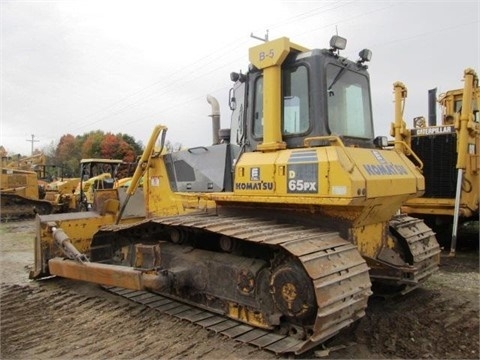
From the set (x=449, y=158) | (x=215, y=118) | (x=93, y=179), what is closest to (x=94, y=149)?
(x=93, y=179)

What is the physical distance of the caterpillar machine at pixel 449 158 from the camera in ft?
27.8

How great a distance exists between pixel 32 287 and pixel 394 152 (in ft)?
17.4

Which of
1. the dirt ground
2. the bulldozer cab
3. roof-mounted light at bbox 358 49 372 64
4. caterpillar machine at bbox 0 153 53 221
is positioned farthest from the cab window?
caterpillar machine at bbox 0 153 53 221

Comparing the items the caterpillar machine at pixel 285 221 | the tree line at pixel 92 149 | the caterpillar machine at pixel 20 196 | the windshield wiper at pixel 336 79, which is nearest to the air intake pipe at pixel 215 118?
the caterpillar machine at pixel 285 221

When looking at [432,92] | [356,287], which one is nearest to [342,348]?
[356,287]

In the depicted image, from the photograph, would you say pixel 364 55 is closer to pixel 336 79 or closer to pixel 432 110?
pixel 336 79

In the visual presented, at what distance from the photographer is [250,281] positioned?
4.41 m

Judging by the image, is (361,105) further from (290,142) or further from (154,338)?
(154,338)

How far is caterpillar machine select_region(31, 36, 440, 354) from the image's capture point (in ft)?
12.8

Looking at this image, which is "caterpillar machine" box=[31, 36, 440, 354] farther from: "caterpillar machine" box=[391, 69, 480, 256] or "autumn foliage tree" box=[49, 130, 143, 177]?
"autumn foliage tree" box=[49, 130, 143, 177]

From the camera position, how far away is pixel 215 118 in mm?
5934

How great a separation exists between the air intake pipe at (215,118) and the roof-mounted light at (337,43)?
180 cm

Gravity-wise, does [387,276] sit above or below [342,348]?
above

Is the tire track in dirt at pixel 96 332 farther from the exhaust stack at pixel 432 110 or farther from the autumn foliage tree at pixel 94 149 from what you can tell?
the autumn foliage tree at pixel 94 149
